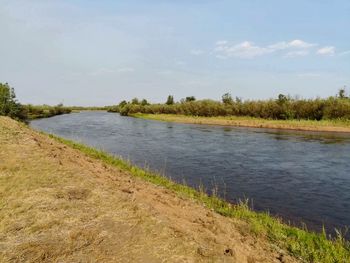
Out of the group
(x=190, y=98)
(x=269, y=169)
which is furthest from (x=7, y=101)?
(x=190, y=98)

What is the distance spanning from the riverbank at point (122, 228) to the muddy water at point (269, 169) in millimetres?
3980

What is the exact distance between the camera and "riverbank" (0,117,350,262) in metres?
7.45

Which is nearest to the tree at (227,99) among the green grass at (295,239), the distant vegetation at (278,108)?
the distant vegetation at (278,108)

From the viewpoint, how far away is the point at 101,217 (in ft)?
29.4

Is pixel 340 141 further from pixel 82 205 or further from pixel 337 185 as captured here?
pixel 82 205

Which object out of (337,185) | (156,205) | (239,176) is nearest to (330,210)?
(337,185)

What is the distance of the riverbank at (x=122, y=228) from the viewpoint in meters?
7.45

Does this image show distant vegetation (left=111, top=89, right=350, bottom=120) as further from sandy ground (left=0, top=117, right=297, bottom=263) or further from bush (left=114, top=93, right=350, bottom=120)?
sandy ground (left=0, top=117, right=297, bottom=263)

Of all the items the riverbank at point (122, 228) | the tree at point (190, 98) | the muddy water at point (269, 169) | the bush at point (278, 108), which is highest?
the tree at point (190, 98)

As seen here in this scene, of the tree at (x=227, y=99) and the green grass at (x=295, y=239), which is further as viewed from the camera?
the tree at (x=227, y=99)

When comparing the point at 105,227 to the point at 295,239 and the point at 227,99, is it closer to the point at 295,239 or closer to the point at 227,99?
the point at 295,239

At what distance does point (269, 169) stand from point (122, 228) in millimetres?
17226

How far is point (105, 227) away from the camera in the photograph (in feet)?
27.6

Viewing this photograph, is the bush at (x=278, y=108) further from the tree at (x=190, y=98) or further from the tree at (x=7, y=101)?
the tree at (x=7, y=101)
